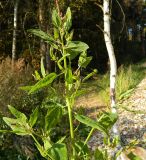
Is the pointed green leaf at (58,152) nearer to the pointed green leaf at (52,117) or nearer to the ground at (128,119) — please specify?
the pointed green leaf at (52,117)

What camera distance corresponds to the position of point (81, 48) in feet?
4.81

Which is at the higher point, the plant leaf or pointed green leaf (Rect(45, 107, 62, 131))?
the plant leaf

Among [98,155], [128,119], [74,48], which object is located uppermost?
[74,48]

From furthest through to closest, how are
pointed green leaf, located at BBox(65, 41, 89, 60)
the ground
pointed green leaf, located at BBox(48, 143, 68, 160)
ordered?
the ground < pointed green leaf, located at BBox(65, 41, 89, 60) < pointed green leaf, located at BBox(48, 143, 68, 160)

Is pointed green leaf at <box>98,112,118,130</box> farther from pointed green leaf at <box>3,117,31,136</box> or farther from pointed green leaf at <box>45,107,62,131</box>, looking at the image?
pointed green leaf at <box>3,117,31,136</box>

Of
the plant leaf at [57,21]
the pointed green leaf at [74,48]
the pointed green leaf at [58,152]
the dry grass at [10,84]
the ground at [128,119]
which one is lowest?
the ground at [128,119]

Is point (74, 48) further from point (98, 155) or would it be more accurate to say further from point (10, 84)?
point (10, 84)

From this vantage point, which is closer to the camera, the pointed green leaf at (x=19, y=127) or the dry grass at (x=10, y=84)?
the pointed green leaf at (x=19, y=127)

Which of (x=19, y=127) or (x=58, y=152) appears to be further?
(x=19, y=127)

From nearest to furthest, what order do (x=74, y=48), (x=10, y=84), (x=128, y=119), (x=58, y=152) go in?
(x=58, y=152) → (x=74, y=48) → (x=10, y=84) → (x=128, y=119)

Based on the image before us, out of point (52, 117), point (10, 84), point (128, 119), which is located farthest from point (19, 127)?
point (128, 119)

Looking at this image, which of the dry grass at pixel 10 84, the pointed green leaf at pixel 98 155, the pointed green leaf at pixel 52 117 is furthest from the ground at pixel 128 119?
the pointed green leaf at pixel 52 117

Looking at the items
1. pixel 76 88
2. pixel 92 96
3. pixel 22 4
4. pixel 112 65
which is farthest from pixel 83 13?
pixel 76 88

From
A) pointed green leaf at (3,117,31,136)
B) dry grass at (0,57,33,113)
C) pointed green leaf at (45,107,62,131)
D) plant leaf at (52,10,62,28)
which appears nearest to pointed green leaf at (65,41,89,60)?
plant leaf at (52,10,62,28)
